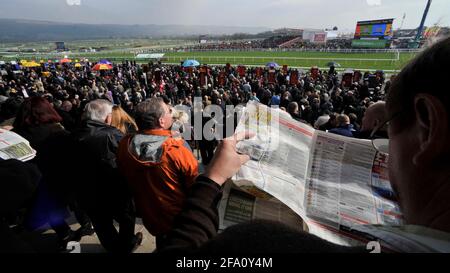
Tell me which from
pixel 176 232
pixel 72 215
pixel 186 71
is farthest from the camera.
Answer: pixel 186 71

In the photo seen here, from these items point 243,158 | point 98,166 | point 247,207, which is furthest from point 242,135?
point 98,166

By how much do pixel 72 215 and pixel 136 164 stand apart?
125 inches

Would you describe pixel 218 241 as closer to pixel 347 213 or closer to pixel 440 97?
pixel 440 97

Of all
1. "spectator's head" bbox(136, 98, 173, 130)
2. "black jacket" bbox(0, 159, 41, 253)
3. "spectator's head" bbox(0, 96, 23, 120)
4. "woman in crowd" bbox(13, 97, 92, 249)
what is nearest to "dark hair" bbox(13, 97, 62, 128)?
"woman in crowd" bbox(13, 97, 92, 249)

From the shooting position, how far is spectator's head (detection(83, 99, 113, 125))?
3.42 metres

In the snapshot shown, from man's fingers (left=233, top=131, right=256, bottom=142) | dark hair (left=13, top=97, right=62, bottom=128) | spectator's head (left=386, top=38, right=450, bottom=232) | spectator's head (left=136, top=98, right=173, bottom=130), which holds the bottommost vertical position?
dark hair (left=13, top=97, right=62, bottom=128)

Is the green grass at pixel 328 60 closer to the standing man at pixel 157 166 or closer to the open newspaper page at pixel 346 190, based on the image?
the open newspaper page at pixel 346 190

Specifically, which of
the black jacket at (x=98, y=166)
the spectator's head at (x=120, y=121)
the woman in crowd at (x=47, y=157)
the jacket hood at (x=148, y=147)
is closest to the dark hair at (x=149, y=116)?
the jacket hood at (x=148, y=147)

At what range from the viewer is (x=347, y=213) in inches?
58.6

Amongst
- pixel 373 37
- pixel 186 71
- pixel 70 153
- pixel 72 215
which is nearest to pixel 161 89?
pixel 186 71

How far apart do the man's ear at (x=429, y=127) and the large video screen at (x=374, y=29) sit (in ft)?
219

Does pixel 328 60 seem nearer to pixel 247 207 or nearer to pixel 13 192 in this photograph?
pixel 247 207

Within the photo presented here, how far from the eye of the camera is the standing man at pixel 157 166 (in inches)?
90.4

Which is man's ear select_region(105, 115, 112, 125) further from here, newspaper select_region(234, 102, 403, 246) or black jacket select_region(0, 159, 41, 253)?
newspaper select_region(234, 102, 403, 246)
